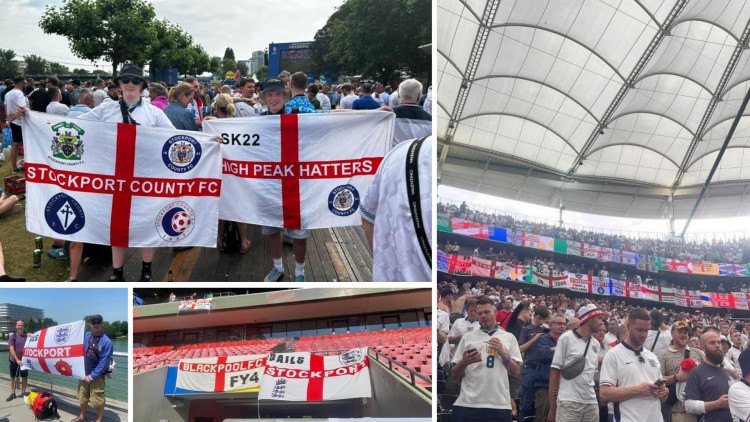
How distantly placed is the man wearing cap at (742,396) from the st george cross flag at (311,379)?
7.11 feet

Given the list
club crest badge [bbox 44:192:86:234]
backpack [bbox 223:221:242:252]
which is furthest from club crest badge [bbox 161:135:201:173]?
backpack [bbox 223:221:242:252]

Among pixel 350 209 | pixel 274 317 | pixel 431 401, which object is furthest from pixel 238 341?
pixel 431 401

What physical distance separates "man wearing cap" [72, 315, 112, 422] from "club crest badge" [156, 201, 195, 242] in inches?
30.1

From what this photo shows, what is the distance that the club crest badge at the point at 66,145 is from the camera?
2.88m

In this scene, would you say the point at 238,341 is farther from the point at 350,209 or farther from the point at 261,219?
the point at 350,209

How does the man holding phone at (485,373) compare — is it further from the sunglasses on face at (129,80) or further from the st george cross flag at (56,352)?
the sunglasses on face at (129,80)

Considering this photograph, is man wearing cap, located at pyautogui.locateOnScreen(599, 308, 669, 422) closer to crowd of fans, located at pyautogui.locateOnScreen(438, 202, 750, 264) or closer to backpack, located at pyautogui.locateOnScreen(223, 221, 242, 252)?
crowd of fans, located at pyautogui.locateOnScreen(438, 202, 750, 264)

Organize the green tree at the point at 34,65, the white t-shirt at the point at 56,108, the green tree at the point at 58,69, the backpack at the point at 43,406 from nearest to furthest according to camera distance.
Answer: the backpack at the point at 43,406 → the white t-shirt at the point at 56,108 → the green tree at the point at 58,69 → the green tree at the point at 34,65

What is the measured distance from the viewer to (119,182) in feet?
9.70

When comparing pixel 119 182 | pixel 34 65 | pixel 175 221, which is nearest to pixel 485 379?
pixel 175 221

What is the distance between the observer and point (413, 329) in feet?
13.3

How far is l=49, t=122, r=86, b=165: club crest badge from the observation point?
2875mm

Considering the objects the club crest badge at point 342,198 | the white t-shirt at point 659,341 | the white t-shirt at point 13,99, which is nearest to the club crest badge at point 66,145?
the club crest badge at point 342,198

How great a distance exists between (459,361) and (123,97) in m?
2.52
